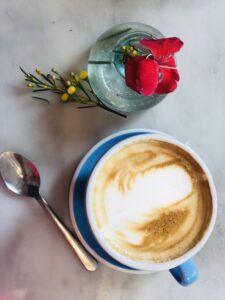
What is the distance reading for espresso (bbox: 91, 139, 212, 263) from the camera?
2.18 ft

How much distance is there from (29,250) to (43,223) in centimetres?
5

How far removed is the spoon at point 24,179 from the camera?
729 mm

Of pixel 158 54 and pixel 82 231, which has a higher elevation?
pixel 158 54

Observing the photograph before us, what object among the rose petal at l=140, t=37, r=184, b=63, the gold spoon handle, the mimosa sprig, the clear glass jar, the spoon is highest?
the rose petal at l=140, t=37, r=184, b=63

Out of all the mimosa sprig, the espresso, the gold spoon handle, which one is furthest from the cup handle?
the mimosa sprig

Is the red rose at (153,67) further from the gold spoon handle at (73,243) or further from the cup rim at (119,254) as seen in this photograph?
the gold spoon handle at (73,243)

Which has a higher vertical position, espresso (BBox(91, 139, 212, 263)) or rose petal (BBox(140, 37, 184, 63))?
rose petal (BBox(140, 37, 184, 63))

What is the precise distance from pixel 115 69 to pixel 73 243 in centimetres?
28

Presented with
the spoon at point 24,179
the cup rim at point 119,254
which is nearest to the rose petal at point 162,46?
the cup rim at point 119,254

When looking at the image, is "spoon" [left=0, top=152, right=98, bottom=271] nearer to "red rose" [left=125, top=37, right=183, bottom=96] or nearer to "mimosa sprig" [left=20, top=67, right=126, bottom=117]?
"mimosa sprig" [left=20, top=67, right=126, bottom=117]

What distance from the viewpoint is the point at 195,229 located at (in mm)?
686

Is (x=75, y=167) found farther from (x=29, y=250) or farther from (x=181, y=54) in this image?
(x=181, y=54)

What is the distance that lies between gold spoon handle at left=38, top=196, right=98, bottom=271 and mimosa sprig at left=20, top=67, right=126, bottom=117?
16cm

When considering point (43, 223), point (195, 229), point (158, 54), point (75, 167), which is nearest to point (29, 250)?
point (43, 223)
